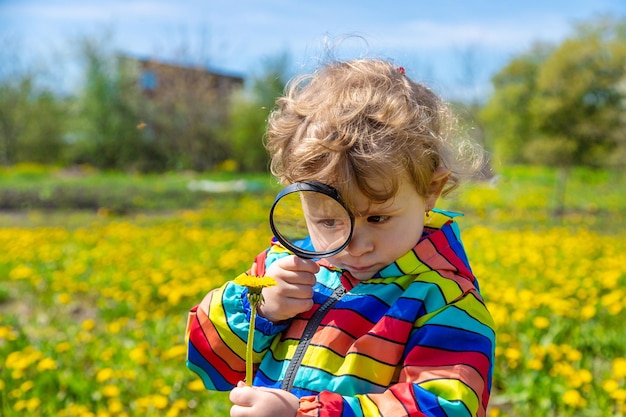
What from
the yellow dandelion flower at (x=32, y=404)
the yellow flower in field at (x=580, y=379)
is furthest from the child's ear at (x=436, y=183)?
the yellow dandelion flower at (x=32, y=404)

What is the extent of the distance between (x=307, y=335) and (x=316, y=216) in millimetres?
239

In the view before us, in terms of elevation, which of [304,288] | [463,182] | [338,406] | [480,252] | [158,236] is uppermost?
[463,182]

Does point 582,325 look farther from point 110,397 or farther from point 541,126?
point 541,126

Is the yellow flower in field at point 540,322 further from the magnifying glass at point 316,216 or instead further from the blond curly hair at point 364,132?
the magnifying glass at point 316,216

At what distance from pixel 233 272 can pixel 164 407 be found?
6.51ft

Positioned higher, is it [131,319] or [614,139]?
[614,139]

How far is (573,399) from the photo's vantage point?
8.56 ft

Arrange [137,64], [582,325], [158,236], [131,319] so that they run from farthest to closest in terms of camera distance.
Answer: [137,64]
[158,236]
[131,319]
[582,325]

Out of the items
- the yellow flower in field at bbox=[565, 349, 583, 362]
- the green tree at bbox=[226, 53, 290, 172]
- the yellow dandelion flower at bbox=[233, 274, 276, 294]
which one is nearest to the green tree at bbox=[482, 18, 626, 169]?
the yellow flower in field at bbox=[565, 349, 583, 362]

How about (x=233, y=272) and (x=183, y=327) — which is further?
(x=233, y=272)

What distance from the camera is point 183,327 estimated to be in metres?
3.60

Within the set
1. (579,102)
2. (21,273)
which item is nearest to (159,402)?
(21,273)

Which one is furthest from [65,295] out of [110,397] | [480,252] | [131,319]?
[480,252]

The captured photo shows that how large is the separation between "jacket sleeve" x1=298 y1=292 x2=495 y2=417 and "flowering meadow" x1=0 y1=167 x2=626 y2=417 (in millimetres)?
797
